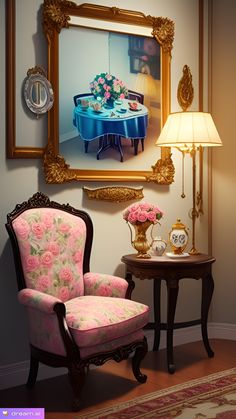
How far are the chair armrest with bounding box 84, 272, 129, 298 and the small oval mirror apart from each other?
1.06 meters

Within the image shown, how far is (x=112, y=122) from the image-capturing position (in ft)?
12.9

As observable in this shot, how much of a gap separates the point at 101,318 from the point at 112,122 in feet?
4.65

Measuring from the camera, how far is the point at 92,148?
3.87 m

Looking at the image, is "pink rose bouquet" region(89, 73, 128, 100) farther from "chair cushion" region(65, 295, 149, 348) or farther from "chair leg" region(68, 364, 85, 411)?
"chair leg" region(68, 364, 85, 411)

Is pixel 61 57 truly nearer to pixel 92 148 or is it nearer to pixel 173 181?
pixel 92 148

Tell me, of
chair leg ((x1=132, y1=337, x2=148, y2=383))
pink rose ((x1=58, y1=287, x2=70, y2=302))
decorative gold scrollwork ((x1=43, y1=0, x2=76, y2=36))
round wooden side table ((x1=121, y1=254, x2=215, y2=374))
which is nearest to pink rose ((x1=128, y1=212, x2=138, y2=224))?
round wooden side table ((x1=121, y1=254, x2=215, y2=374))

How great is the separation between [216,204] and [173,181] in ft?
1.49

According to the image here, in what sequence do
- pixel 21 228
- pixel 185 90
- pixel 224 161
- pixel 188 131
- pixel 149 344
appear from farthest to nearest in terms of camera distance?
pixel 224 161 < pixel 185 90 < pixel 149 344 < pixel 188 131 < pixel 21 228

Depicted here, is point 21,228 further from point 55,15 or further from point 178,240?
point 55,15

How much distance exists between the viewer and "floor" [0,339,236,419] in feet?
10.3

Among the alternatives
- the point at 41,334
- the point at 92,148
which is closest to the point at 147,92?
the point at 92,148

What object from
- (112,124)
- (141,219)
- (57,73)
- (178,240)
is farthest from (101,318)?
(57,73)

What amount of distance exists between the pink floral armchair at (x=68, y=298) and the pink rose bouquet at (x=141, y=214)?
269 millimetres

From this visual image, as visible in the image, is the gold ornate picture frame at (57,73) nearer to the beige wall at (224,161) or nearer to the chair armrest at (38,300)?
the beige wall at (224,161)
